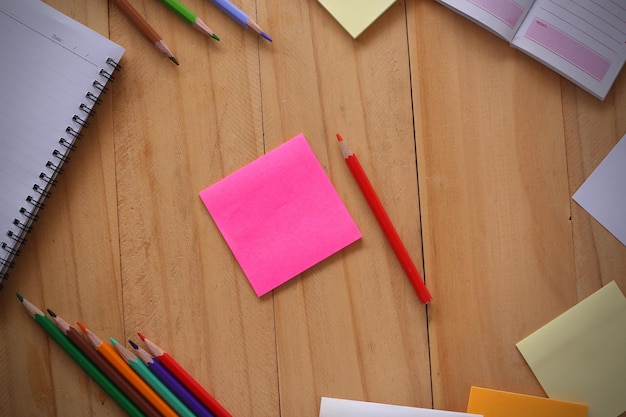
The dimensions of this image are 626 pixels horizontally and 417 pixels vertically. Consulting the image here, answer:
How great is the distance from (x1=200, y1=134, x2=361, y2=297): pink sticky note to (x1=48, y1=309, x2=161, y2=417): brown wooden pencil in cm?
18

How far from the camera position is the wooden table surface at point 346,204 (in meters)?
0.78

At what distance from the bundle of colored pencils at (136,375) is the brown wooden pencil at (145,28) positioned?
1.05ft

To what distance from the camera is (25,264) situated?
797mm

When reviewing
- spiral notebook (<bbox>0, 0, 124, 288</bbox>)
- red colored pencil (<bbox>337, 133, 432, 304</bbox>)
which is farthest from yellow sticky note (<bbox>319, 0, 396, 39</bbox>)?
spiral notebook (<bbox>0, 0, 124, 288</bbox>)

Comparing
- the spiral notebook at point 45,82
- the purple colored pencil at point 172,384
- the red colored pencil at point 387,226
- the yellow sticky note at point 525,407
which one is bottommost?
the yellow sticky note at point 525,407

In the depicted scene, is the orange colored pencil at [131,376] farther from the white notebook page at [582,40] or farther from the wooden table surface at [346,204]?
the white notebook page at [582,40]

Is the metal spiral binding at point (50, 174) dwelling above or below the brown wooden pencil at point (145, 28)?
Answer: below

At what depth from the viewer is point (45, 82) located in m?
0.79

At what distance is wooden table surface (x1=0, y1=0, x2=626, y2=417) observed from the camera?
78cm

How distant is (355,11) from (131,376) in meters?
0.48

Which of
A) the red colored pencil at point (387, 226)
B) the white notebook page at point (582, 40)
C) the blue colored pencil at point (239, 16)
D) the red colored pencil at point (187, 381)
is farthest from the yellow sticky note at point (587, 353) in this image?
the blue colored pencil at point (239, 16)

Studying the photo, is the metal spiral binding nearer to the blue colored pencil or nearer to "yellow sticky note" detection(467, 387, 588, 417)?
the blue colored pencil

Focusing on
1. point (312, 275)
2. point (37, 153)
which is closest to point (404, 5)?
point (312, 275)

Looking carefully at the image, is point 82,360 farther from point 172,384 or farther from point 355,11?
point 355,11
